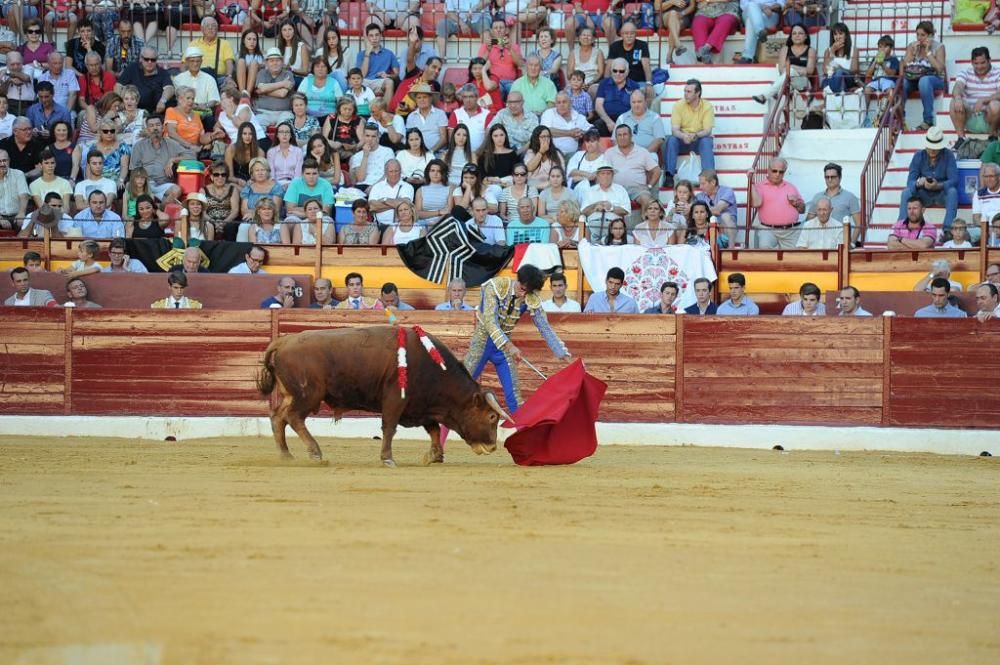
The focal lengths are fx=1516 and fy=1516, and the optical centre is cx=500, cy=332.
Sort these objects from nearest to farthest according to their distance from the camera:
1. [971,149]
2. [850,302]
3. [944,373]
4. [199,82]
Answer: [944,373], [850,302], [971,149], [199,82]

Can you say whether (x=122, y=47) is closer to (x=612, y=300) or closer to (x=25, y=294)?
(x=25, y=294)

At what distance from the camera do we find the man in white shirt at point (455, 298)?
12.5m

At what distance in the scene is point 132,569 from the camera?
5191 millimetres

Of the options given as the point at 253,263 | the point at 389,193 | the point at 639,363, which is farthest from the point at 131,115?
the point at 639,363

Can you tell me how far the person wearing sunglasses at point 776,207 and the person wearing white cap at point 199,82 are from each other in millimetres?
5541

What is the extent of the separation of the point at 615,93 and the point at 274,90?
136 inches

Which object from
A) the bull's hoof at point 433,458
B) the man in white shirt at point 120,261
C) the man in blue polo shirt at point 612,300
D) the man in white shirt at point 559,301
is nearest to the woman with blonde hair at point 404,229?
the man in white shirt at point 559,301

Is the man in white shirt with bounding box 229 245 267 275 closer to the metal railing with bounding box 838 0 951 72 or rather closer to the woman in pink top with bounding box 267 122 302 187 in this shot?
the woman in pink top with bounding box 267 122 302 187

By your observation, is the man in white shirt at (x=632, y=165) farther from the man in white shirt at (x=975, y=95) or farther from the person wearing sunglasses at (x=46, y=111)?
the person wearing sunglasses at (x=46, y=111)

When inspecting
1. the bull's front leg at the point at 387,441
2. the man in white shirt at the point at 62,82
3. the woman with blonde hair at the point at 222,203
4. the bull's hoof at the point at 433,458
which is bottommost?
the bull's hoof at the point at 433,458

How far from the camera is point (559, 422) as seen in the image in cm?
930

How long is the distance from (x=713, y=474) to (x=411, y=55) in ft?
26.6

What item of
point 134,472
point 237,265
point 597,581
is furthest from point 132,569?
point 237,265

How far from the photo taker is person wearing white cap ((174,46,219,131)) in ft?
50.5
